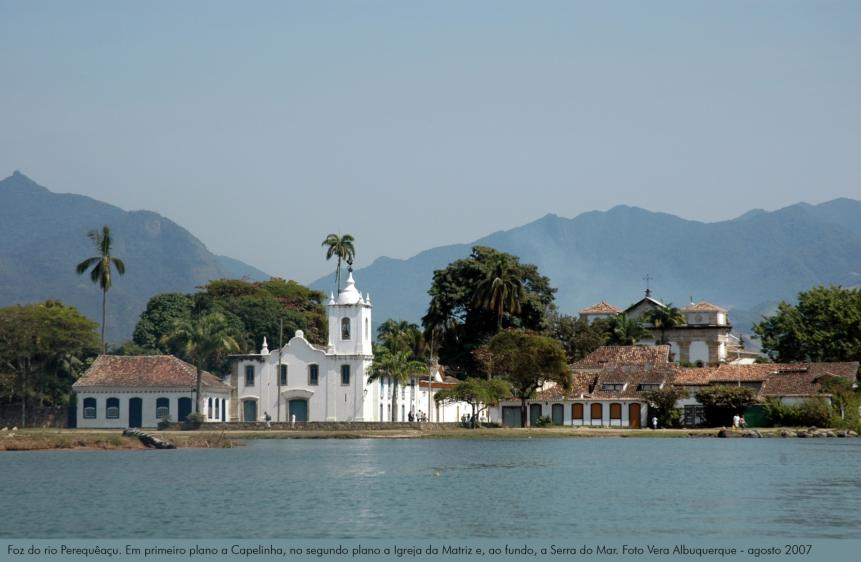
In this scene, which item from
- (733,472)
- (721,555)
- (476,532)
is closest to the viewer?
(721,555)

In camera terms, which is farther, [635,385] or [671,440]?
[635,385]

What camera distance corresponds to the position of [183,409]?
330 ft

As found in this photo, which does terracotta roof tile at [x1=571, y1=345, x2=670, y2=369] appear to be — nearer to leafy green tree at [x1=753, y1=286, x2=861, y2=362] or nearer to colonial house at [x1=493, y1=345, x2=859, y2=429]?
colonial house at [x1=493, y1=345, x2=859, y2=429]

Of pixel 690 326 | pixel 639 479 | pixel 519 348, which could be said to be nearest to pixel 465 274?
pixel 519 348

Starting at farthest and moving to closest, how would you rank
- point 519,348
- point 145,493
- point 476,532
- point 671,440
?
point 519,348 → point 671,440 → point 145,493 → point 476,532

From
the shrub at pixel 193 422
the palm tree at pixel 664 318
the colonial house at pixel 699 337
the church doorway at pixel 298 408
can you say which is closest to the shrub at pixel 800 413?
the church doorway at pixel 298 408

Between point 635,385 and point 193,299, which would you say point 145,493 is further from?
point 193,299

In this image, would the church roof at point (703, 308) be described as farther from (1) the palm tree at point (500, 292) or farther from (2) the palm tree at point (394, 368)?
(2) the palm tree at point (394, 368)

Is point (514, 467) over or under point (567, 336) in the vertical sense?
under

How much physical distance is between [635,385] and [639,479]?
168 feet

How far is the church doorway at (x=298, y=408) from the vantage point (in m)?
100

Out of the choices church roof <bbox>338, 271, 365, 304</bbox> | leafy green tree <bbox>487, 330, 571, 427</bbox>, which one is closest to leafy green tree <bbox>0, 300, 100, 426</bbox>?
church roof <bbox>338, 271, 365, 304</bbox>

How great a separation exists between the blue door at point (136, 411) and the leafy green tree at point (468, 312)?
27.9 meters

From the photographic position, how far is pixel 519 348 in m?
99.9
